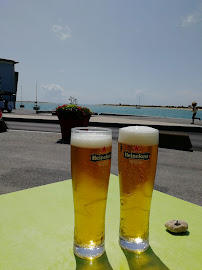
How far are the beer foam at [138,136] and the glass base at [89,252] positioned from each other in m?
0.40

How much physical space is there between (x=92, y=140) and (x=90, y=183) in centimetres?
16

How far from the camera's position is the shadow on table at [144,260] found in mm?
799

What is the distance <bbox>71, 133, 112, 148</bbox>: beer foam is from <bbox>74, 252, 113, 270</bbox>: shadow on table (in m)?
0.38

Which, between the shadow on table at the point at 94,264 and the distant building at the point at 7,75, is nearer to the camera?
the shadow on table at the point at 94,264

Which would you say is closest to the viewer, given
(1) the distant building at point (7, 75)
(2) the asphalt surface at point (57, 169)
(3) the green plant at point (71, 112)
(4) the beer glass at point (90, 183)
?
(4) the beer glass at point (90, 183)

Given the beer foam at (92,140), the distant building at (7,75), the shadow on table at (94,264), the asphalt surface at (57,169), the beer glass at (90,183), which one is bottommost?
the asphalt surface at (57,169)

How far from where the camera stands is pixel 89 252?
0.87 m

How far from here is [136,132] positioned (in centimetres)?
95

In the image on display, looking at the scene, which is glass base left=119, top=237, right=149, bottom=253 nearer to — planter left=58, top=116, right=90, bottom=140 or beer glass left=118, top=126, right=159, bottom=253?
beer glass left=118, top=126, right=159, bottom=253

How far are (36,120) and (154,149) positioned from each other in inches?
724

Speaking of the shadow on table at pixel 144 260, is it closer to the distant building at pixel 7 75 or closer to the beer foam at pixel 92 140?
the beer foam at pixel 92 140

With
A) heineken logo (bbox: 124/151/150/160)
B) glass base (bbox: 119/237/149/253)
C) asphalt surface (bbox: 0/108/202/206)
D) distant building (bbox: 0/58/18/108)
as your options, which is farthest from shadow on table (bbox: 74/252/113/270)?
distant building (bbox: 0/58/18/108)

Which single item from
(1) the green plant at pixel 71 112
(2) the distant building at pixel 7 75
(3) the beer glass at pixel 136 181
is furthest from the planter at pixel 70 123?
(2) the distant building at pixel 7 75

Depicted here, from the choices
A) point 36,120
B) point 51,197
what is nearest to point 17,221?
point 51,197
